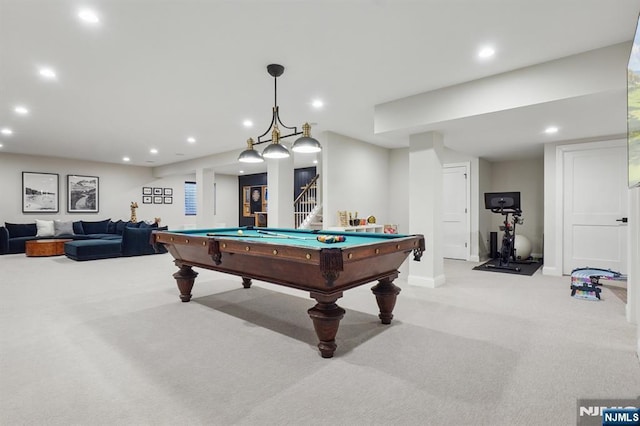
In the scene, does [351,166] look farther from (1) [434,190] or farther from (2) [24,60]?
(2) [24,60]

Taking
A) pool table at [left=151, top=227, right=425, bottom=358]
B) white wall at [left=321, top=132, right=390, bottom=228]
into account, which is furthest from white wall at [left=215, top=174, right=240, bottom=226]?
pool table at [left=151, top=227, right=425, bottom=358]

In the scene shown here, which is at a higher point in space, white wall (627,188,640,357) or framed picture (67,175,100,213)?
framed picture (67,175,100,213)

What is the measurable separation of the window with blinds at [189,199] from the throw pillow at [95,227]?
3.18 m

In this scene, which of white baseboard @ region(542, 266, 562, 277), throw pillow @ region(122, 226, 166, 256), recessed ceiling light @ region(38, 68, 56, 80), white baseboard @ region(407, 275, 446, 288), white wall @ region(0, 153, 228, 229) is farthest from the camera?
white wall @ region(0, 153, 228, 229)

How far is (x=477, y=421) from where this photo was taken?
1611 millimetres

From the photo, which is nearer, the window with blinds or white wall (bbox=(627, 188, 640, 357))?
white wall (bbox=(627, 188, 640, 357))

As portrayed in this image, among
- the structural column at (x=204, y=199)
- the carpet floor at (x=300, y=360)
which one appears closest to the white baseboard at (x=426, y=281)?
the carpet floor at (x=300, y=360)

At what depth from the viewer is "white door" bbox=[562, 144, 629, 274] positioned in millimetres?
4941

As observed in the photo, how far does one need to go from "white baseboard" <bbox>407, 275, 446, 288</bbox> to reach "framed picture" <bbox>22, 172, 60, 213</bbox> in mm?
9927

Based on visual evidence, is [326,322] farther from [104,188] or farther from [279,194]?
[104,188]

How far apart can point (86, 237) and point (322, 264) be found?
8.54 meters

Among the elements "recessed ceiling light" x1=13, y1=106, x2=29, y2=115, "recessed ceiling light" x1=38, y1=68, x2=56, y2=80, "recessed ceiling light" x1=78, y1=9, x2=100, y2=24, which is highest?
"recessed ceiling light" x1=13, y1=106, x2=29, y2=115

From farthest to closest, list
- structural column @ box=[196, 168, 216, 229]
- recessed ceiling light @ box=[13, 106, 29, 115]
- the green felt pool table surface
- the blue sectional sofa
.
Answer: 1. structural column @ box=[196, 168, 216, 229]
2. the blue sectional sofa
3. recessed ceiling light @ box=[13, 106, 29, 115]
4. the green felt pool table surface

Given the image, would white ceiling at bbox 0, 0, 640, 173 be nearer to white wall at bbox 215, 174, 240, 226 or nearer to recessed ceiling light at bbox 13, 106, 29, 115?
recessed ceiling light at bbox 13, 106, 29, 115
